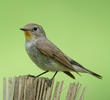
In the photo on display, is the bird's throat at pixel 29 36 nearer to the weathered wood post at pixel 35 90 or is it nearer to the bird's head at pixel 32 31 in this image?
the bird's head at pixel 32 31

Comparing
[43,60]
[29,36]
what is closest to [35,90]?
[43,60]

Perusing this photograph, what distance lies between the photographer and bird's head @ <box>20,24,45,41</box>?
4096mm

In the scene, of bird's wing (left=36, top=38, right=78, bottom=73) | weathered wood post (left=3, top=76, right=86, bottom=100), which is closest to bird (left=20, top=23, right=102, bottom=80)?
bird's wing (left=36, top=38, right=78, bottom=73)

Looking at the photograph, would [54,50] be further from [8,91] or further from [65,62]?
[8,91]

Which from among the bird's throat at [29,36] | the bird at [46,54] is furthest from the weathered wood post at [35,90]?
the bird's throat at [29,36]

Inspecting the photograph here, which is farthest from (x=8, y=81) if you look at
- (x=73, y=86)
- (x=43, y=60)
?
(x=43, y=60)

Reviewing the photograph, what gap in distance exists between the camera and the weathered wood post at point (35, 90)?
2789mm

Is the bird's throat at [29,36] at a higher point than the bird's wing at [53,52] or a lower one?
higher

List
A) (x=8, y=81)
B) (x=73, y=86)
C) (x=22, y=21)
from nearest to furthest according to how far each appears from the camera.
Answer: (x=73, y=86) → (x=8, y=81) → (x=22, y=21)

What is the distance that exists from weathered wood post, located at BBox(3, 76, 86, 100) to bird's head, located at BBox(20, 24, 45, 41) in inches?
48.8

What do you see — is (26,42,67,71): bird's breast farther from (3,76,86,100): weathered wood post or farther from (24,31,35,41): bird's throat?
(3,76,86,100): weathered wood post

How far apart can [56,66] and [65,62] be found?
131mm

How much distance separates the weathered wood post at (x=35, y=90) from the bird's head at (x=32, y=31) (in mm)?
1241

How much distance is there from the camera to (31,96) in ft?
9.44
